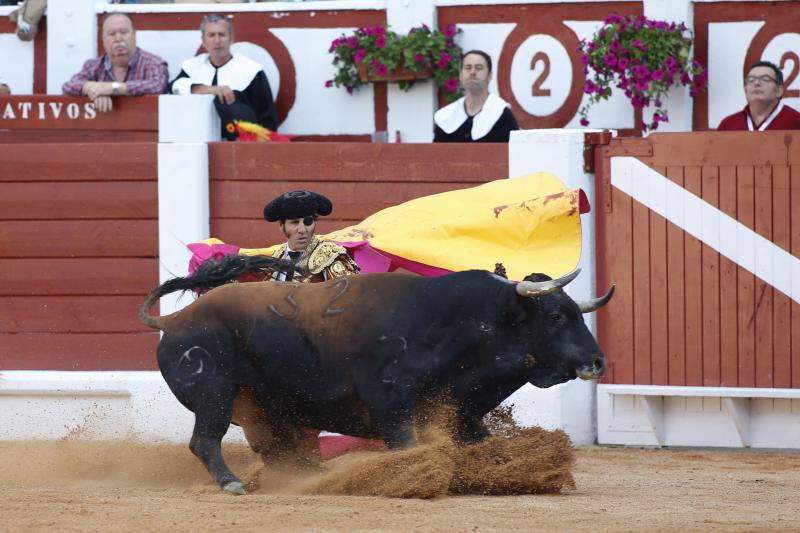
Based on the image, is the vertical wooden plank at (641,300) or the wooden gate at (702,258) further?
the vertical wooden plank at (641,300)

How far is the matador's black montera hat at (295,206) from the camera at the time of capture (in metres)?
6.02

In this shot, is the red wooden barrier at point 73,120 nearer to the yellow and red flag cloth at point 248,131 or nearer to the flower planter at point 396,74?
the yellow and red flag cloth at point 248,131

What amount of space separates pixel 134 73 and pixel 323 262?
8.97 feet

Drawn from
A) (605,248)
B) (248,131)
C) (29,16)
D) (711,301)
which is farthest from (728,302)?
(29,16)

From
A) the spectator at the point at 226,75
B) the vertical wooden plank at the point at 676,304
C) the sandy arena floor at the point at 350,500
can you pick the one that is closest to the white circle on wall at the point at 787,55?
the vertical wooden plank at the point at 676,304

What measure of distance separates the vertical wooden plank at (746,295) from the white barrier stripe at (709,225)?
32 millimetres

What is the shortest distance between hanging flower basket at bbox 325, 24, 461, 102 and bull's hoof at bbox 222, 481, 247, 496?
3.71m

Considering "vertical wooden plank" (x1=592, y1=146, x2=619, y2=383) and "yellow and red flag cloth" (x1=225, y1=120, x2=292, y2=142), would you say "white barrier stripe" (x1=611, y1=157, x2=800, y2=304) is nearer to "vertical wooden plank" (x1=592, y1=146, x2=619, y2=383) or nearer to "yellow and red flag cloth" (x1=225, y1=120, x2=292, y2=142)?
"vertical wooden plank" (x1=592, y1=146, x2=619, y2=383)

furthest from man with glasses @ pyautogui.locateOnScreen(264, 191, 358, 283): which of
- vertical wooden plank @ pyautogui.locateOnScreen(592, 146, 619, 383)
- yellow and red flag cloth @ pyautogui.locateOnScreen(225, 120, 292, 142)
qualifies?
yellow and red flag cloth @ pyautogui.locateOnScreen(225, 120, 292, 142)

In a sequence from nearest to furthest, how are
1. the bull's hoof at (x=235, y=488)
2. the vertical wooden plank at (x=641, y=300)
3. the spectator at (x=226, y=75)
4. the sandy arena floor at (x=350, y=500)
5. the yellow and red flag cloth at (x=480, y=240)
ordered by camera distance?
the sandy arena floor at (x=350, y=500), the bull's hoof at (x=235, y=488), the yellow and red flag cloth at (x=480, y=240), the vertical wooden plank at (x=641, y=300), the spectator at (x=226, y=75)

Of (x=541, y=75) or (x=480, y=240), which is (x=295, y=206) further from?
(x=541, y=75)

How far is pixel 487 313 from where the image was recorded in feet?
18.0

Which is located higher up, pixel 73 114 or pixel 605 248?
pixel 73 114

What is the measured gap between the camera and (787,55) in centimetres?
830
